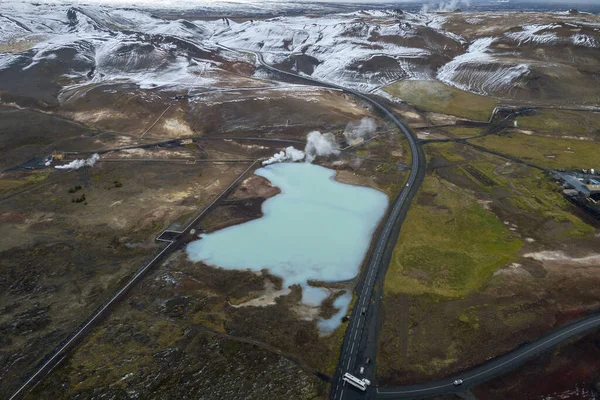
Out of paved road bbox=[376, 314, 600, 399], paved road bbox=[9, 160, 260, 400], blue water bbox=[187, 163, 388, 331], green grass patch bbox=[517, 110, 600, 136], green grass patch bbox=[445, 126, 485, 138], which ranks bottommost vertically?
paved road bbox=[9, 160, 260, 400]

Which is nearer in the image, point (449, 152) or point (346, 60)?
point (449, 152)

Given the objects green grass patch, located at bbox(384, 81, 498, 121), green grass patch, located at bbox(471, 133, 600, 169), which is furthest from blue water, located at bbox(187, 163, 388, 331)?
green grass patch, located at bbox(384, 81, 498, 121)

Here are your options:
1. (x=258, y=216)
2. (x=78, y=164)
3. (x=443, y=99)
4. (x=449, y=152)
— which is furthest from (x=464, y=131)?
(x=78, y=164)

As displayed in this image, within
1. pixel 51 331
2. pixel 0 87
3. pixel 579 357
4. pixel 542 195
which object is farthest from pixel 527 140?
pixel 0 87

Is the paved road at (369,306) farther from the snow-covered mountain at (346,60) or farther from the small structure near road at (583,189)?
the snow-covered mountain at (346,60)

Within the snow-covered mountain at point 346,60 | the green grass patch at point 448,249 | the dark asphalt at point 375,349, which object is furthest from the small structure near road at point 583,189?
the snow-covered mountain at point 346,60

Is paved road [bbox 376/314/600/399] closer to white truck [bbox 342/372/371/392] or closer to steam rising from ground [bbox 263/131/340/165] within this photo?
white truck [bbox 342/372/371/392]

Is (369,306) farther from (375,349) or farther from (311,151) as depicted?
(311,151)
